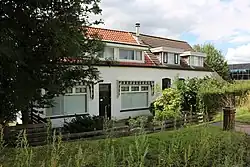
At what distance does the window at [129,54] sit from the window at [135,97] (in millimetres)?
2197

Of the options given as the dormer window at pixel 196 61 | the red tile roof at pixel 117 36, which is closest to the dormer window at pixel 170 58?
the dormer window at pixel 196 61

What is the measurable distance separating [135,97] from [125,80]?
189 centimetres

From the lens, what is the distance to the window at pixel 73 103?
19281 millimetres

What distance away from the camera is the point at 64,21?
32.8ft

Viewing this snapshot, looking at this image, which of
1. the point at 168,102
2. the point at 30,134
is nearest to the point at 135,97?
the point at 168,102

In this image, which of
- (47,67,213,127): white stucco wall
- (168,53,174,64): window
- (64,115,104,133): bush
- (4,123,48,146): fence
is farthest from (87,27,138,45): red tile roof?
(4,123,48,146): fence

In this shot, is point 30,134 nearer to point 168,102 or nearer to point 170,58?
point 168,102

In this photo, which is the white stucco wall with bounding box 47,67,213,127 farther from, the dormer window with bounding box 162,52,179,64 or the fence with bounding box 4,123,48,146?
the fence with bounding box 4,123,48,146

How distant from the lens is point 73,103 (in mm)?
20172

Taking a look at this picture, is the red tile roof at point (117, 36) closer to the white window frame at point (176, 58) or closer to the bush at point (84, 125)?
the white window frame at point (176, 58)

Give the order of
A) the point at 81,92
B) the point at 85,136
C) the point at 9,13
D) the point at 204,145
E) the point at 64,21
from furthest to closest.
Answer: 1. the point at 81,92
2. the point at 85,136
3. the point at 64,21
4. the point at 9,13
5. the point at 204,145

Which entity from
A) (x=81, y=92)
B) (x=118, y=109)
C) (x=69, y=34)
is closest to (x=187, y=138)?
(x=69, y=34)

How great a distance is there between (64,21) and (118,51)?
1363cm

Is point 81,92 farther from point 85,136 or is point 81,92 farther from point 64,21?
point 64,21
